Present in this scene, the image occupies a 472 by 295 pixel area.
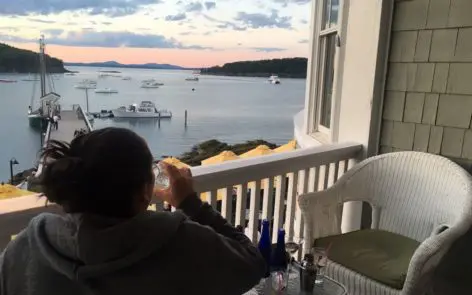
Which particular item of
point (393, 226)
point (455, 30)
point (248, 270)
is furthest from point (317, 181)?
point (248, 270)

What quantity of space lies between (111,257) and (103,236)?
1.8 inches

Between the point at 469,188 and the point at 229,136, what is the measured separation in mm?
1473

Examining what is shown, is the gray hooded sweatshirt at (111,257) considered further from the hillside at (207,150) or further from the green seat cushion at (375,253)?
the hillside at (207,150)

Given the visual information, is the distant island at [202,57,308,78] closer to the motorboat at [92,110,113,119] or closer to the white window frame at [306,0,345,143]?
the white window frame at [306,0,345,143]

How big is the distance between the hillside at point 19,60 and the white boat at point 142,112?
0.32 metres

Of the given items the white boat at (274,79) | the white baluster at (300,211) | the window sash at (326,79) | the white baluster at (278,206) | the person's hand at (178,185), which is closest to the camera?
the person's hand at (178,185)

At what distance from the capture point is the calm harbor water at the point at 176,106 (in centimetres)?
170

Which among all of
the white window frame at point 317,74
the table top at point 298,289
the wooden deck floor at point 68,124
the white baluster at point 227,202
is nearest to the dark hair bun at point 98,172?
the wooden deck floor at point 68,124

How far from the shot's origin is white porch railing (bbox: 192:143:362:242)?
2021 mm

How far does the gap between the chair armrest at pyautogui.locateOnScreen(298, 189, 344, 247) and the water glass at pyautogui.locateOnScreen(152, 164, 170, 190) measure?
1.20 meters

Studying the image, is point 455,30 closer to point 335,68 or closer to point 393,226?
point 335,68

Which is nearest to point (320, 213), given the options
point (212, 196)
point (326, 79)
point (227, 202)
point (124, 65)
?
point (227, 202)

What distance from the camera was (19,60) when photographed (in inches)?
67.9

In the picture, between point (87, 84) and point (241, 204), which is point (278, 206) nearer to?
point (241, 204)
